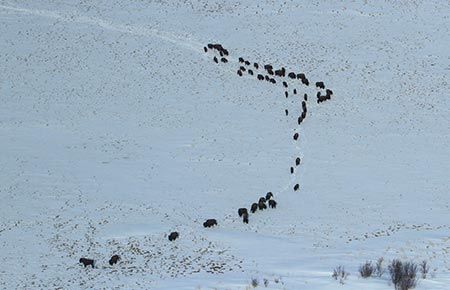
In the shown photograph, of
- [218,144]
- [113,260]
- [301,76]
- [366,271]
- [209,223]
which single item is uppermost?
[301,76]

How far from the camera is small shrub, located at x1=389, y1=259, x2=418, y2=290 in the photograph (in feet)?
46.5

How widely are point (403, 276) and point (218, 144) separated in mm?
16976

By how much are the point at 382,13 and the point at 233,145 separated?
26.3 meters

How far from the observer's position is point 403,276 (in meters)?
14.5

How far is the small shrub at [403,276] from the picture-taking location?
14172 mm

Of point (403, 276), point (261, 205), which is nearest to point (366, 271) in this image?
point (403, 276)

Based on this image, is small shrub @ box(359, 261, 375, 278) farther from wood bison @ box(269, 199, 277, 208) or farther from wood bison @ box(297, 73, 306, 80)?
wood bison @ box(297, 73, 306, 80)

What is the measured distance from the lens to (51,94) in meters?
37.3

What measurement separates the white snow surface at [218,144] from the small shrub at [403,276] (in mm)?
338

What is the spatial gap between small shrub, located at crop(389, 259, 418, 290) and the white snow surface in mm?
338

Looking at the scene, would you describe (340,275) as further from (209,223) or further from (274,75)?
(274,75)

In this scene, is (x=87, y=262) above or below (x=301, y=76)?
below

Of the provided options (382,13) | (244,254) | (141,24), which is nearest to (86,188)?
(244,254)

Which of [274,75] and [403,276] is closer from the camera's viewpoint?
[403,276]
